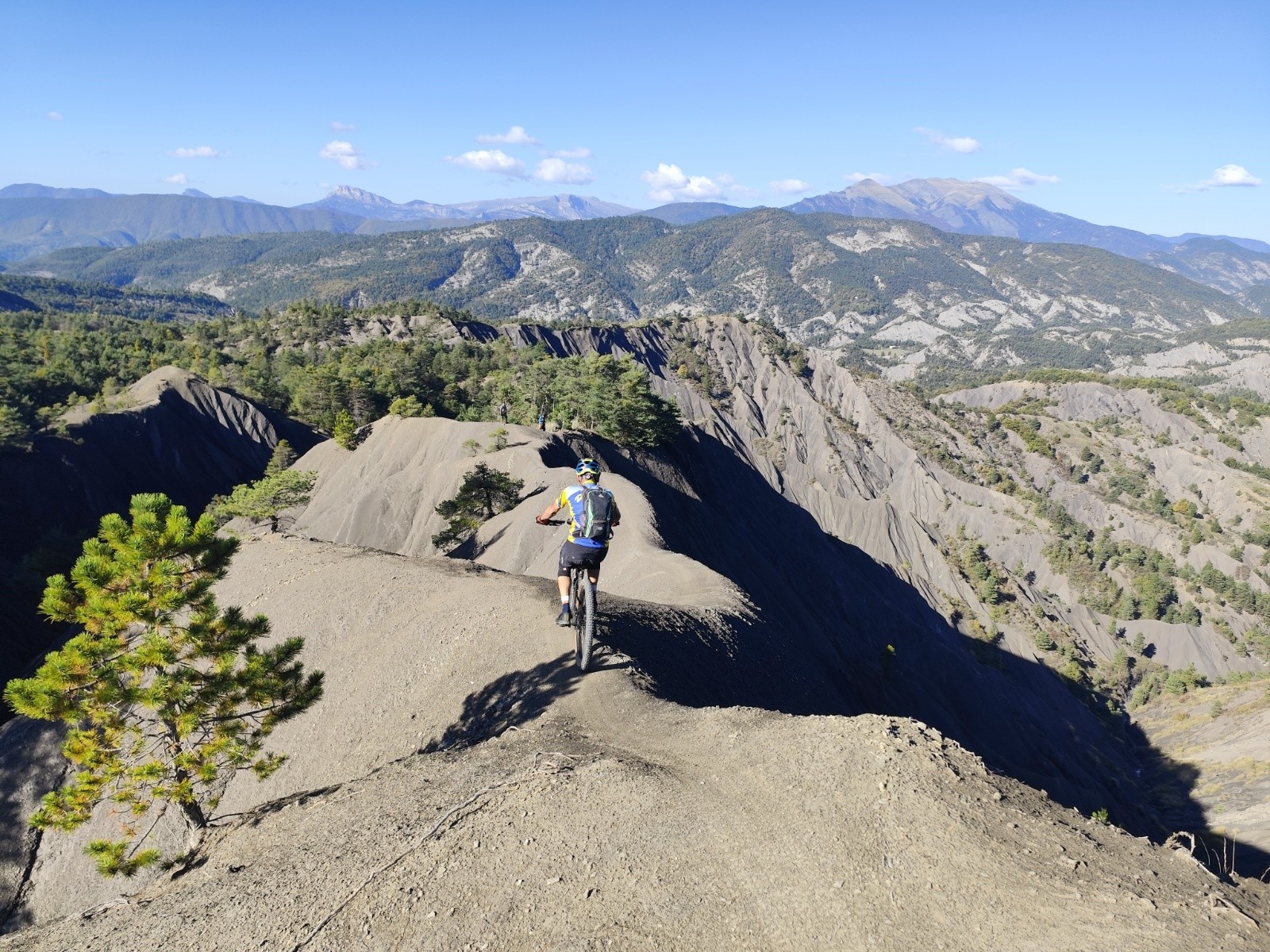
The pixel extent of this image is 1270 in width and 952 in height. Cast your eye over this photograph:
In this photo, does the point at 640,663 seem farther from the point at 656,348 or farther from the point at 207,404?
the point at 656,348

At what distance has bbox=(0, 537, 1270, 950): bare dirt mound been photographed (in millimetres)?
6297

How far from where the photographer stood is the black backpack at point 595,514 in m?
10.4

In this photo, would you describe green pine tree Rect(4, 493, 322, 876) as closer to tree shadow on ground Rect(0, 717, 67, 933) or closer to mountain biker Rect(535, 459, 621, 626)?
mountain biker Rect(535, 459, 621, 626)

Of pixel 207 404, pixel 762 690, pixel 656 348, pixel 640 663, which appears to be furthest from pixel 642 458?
pixel 656 348

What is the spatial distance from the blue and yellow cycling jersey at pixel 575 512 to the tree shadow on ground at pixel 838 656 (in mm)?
3712

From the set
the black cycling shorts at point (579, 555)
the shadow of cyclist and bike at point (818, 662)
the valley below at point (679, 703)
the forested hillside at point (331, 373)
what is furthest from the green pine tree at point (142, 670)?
the forested hillside at point (331, 373)

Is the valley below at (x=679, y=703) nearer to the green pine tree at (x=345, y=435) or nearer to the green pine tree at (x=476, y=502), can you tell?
the green pine tree at (x=476, y=502)

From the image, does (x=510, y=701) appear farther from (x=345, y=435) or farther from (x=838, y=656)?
(x=345, y=435)

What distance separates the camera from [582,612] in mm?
12461

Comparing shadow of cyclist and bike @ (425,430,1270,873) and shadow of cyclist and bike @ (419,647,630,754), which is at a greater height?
shadow of cyclist and bike @ (419,647,630,754)

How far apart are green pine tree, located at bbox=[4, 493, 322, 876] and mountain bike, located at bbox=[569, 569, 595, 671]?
5.04 metres

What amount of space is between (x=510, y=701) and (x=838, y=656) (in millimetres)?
24546

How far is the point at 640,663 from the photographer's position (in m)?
13.2

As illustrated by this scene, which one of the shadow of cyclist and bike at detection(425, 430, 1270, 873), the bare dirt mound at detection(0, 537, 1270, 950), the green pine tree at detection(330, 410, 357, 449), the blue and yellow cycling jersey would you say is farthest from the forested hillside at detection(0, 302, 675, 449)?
the bare dirt mound at detection(0, 537, 1270, 950)
